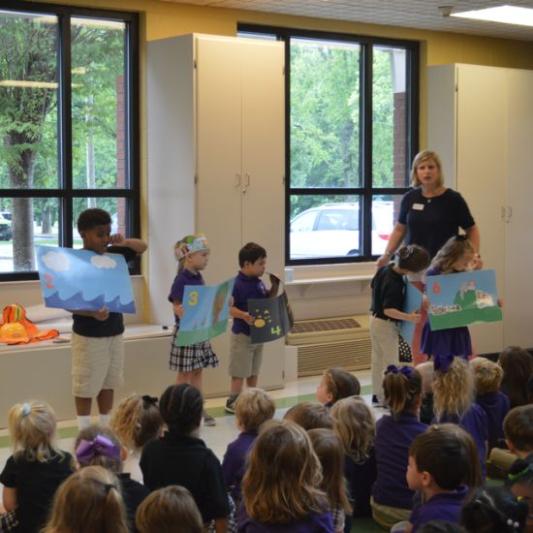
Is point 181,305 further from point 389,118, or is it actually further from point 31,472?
point 389,118

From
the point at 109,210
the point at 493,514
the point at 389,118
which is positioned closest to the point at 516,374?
the point at 493,514

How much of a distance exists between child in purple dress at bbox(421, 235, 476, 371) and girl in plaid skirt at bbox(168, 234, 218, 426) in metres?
1.37

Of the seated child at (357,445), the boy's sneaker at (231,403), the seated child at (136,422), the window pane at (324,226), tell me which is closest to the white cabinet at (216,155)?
the boy's sneaker at (231,403)

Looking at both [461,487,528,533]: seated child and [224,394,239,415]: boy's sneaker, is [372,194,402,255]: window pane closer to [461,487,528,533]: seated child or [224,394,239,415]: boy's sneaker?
[224,394,239,415]: boy's sneaker

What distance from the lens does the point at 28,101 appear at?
6.58 metres

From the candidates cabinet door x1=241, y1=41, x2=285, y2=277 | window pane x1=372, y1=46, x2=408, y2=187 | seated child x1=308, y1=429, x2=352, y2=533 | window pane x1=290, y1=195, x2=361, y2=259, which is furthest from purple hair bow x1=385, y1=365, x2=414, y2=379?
window pane x1=372, y1=46, x2=408, y2=187

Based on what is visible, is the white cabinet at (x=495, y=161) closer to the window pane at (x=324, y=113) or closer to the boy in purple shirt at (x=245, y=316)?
the window pane at (x=324, y=113)

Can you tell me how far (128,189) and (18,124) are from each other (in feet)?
3.02

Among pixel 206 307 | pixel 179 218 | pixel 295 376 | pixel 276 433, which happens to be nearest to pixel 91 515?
pixel 276 433

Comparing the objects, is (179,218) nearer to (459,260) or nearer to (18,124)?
(18,124)

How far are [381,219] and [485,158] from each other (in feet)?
3.35

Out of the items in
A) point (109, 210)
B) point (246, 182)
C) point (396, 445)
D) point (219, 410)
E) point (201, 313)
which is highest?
point (246, 182)

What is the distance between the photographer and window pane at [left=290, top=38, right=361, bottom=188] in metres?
7.86

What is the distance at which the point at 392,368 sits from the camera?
4.14m
